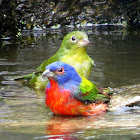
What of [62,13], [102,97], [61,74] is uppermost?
[62,13]

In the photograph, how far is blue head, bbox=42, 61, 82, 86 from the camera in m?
3.83

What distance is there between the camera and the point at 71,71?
394 cm

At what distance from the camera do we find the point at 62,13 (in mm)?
13211

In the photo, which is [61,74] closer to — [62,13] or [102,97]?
[102,97]

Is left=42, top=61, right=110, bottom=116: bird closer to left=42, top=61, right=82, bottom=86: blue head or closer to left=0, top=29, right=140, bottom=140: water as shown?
left=42, top=61, right=82, bottom=86: blue head

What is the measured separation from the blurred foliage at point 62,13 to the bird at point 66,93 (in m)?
7.14

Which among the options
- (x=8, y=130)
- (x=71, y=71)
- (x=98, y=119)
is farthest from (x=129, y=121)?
(x=8, y=130)

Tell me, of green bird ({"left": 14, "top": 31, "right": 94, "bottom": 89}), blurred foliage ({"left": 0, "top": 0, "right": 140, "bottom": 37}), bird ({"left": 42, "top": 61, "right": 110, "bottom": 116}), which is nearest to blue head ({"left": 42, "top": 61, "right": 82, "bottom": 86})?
bird ({"left": 42, "top": 61, "right": 110, "bottom": 116})

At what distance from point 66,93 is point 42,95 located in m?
1.34

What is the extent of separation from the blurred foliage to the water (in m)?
0.90

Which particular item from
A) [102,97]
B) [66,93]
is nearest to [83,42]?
[102,97]

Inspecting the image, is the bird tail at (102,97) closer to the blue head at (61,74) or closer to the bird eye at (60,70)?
the blue head at (61,74)

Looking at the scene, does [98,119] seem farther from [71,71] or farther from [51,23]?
[51,23]

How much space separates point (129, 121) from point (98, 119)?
1.31 feet
